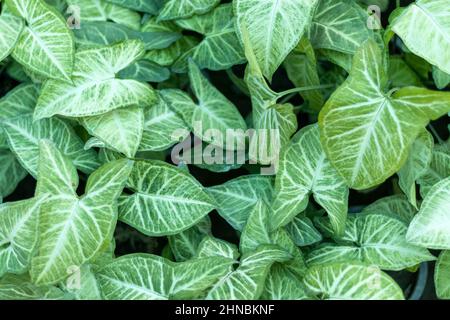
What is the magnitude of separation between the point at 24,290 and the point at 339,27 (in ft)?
2.62

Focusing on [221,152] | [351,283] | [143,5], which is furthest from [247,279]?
[143,5]

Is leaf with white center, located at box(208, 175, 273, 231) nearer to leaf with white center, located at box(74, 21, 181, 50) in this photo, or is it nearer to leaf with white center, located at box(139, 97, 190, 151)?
leaf with white center, located at box(139, 97, 190, 151)

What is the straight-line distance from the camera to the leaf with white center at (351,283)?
3.45ft

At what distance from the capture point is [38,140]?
1.22 m

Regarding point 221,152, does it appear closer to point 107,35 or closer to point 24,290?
point 107,35

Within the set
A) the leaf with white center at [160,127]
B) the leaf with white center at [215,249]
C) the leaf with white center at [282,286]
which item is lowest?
the leaf with white center at [282,286]

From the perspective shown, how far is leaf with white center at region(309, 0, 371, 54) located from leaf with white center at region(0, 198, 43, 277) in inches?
25.1

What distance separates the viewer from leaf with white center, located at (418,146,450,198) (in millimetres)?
1226

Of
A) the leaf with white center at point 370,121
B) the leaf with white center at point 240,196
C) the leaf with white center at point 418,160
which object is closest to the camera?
the leaf with white center at point 370,121

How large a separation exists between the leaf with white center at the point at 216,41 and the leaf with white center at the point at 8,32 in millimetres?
337

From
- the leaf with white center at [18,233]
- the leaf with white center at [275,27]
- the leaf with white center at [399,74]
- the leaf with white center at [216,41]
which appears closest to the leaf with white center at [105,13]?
the leaf with white center at [216,41]

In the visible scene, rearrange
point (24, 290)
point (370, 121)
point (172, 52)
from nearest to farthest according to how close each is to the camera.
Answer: point (370, 121), point (24, 290), point (172, 52)

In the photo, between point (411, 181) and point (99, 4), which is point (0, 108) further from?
point (411, 181)

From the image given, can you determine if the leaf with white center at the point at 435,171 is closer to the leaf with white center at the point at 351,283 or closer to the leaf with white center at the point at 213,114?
the leaf with white center at the point at 351,283
